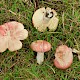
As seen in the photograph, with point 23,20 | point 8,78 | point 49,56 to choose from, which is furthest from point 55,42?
point 8,78

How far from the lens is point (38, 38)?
2.86 meters

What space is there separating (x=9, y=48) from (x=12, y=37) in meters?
0.11

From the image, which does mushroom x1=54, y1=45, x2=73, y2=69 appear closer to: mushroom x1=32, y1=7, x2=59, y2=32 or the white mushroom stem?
the white mushroom stem

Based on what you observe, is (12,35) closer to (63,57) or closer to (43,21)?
(43,21)

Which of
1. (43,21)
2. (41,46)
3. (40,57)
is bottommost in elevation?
(40,57)

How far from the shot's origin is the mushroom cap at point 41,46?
103 inches

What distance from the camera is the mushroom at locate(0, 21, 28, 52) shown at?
2638mm

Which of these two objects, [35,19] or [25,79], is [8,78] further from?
[35,19]

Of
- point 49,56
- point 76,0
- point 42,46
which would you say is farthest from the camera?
point 76,0

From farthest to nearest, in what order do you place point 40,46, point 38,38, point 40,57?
point 38,38, point 40,57, point 40,46

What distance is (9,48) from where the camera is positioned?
265 centimetres

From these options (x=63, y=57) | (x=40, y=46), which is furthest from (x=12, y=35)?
(x=63, y=57)

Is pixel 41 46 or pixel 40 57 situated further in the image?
pixel 40 57

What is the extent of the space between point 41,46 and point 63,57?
0.25 metres
